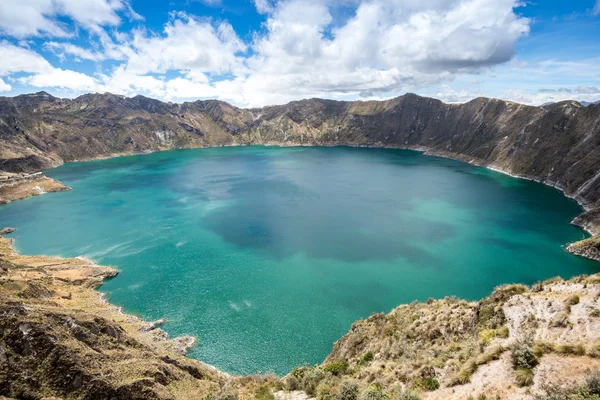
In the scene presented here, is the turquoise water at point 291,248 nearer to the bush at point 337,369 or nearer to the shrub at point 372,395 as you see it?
the bush at point 337,369

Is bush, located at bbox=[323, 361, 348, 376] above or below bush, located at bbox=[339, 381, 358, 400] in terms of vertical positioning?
below

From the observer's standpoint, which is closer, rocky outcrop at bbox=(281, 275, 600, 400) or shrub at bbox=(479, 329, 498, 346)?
rocky outcrop at bbox=(281, 275, 600, 400)

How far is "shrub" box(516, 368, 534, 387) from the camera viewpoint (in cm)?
1672

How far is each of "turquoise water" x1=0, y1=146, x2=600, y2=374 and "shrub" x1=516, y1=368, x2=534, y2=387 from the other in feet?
110

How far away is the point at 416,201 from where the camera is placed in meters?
121

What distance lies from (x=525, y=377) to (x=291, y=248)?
6516cm

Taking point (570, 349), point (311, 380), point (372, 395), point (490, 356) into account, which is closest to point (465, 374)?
point (490, 356)

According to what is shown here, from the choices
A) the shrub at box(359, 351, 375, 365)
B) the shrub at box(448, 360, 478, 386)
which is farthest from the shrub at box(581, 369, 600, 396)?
the shrub at box(359, 351, 375, 365)

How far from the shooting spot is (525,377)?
1692 centimetres

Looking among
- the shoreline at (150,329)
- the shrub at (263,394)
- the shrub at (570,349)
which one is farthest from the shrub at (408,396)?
the shrub at (263,394)

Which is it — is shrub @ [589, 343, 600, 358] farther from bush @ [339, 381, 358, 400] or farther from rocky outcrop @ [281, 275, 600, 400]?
bush @ [339, 381, 358, 400]

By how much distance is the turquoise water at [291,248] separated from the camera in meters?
54.6

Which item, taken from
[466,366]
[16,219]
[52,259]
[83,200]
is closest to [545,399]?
[466,366]

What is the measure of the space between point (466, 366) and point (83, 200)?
144647 millimetres
